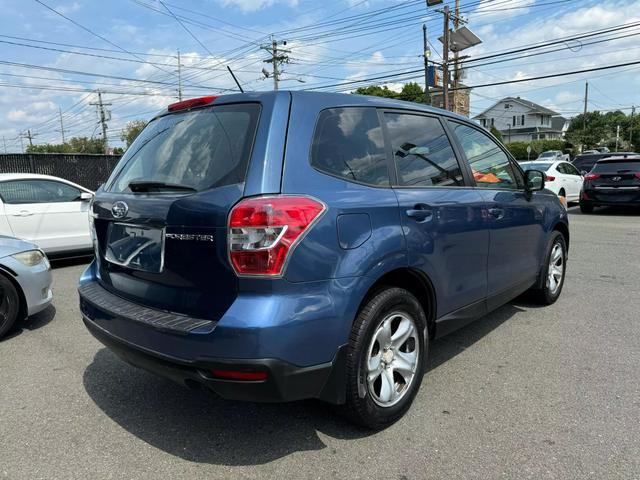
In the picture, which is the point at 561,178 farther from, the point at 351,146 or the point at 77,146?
the point at 77,146

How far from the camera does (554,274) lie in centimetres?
521

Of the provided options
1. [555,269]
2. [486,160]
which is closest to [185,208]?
[486,160]

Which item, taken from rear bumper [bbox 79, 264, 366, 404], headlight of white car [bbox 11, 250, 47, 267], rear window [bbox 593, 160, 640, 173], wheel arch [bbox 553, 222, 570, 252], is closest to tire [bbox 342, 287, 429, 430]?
rear bumper [bbox 79, 264, 366, 404]

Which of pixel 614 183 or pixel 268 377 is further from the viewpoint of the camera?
pixel 614 183

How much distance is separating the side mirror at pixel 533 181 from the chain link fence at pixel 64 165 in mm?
13692

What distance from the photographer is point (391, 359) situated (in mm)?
2838

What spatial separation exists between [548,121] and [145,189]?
9139 centimetres

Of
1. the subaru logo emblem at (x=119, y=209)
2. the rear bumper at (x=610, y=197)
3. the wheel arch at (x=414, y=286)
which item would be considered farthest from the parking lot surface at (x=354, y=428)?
the rear bumper at (x=610, y=197)

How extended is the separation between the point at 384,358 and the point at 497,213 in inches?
65.2

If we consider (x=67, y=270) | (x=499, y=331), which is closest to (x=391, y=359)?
(x=499, y=331)

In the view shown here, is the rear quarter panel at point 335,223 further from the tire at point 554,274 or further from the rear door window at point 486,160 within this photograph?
the tire at point 554,274

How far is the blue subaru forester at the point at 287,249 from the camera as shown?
2.24 meters

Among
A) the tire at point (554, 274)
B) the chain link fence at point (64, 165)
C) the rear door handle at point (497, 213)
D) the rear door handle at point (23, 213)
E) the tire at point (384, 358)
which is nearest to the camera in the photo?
the tire at point (384, 358)

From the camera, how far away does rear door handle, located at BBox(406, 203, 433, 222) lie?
288cm
